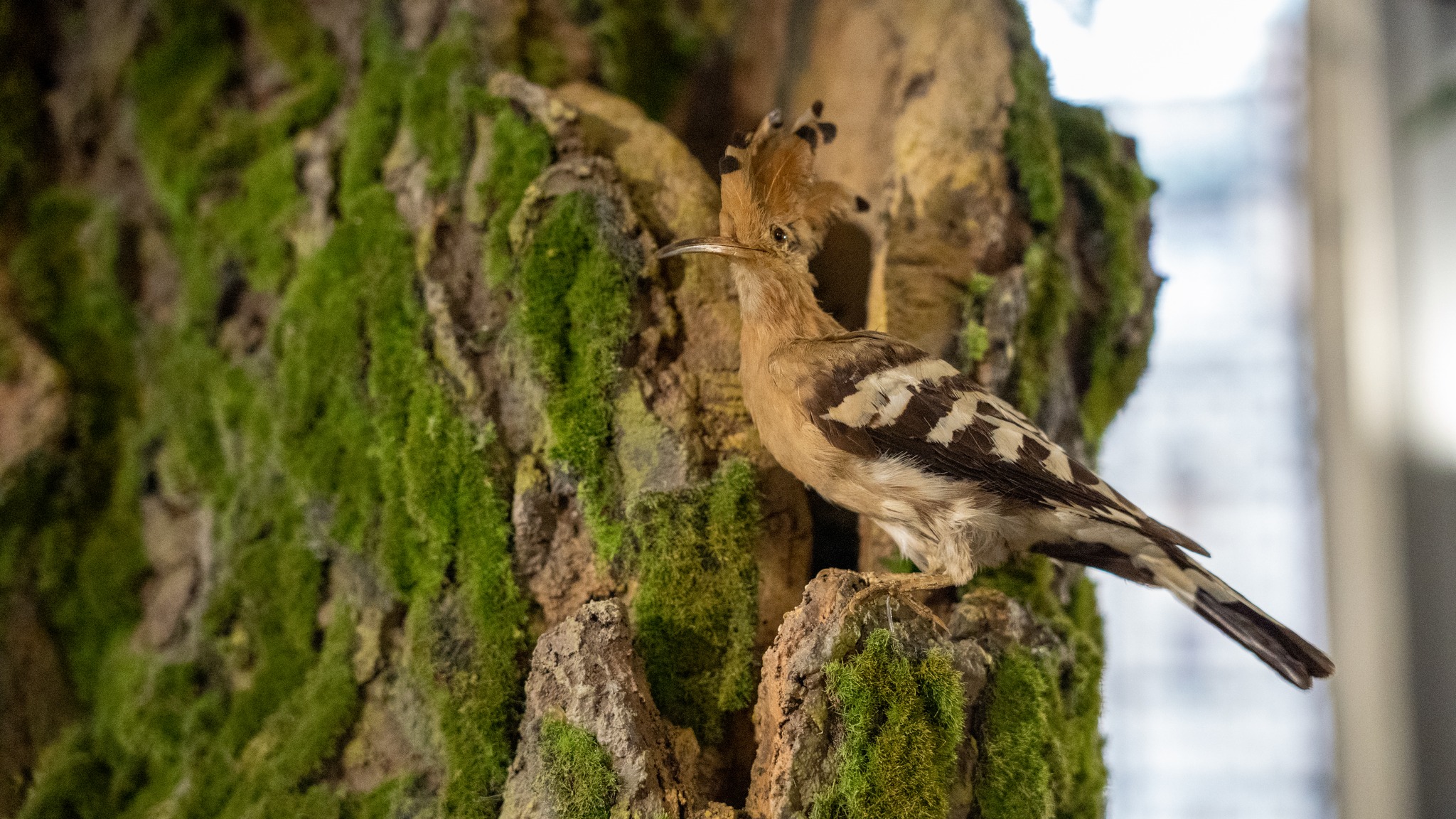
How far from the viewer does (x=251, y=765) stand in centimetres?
280

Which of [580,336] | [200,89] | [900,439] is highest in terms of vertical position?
[200,89]

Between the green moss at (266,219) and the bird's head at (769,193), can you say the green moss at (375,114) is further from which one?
the bird's head at (769,193)

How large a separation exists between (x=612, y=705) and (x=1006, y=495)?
3.59 feet

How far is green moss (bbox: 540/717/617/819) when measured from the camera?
6.64 ft

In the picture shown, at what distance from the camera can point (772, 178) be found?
2.38 metres

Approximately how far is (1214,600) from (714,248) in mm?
1612

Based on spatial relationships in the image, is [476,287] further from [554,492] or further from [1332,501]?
[1332,501]

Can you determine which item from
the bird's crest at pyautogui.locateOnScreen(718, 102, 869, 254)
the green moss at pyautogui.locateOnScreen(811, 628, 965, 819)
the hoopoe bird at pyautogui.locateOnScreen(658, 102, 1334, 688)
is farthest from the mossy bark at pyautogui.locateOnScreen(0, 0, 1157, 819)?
the bird's crest at pyautogui.locateOnScreen(718, 102, 869, 254)

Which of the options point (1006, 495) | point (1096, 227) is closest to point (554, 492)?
point (1006, 495)

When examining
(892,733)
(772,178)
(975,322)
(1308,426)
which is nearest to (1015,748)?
(892,733)

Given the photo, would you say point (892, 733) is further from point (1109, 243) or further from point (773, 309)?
point (1109, 243)

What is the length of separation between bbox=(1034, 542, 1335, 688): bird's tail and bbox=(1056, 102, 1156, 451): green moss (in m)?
0.64

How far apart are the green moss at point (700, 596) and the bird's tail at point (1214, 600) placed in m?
0.86

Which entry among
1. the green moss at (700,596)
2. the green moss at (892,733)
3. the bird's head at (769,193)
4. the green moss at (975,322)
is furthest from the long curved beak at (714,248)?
the green moss at (892,733)
